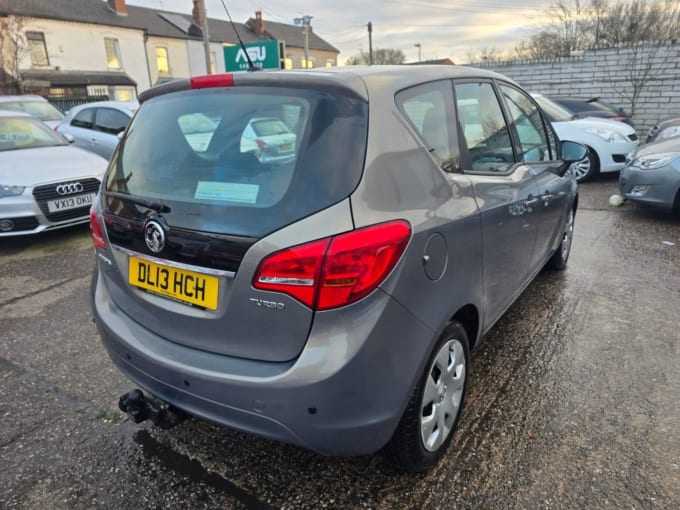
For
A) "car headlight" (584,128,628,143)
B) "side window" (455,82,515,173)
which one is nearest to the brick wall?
"car headlight" (584,128,628,143)

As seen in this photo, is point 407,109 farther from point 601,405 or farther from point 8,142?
point 8,142

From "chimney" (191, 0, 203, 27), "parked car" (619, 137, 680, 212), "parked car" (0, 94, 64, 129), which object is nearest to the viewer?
"parked car" (619, 137, 680, 212)

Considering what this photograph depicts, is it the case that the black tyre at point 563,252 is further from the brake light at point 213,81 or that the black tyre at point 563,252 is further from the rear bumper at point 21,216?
the rear bumper at point 21,216

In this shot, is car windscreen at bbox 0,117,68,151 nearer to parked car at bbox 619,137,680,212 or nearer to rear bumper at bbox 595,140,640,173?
parked car at bbox 619,137,680,212

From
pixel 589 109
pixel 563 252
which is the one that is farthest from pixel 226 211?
pixel 589 109

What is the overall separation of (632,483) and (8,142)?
23.7 ft

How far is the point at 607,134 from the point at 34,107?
1177cm

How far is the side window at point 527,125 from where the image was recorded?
296 centimetres

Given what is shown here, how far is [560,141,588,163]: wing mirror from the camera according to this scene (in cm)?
367

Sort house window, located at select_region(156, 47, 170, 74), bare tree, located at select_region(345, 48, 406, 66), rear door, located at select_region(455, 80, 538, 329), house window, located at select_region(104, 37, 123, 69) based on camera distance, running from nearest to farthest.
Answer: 1. rear door, located at select_region(455, 80, 538, 329)
2. house window, located at select_region(104, 37, 123, 69)
3. house window, located at select_region(156, 47, 170, 74)
4. bare tree, located at select_region(345, 48, 406, 66)

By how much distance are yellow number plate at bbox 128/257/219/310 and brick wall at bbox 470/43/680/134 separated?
1376cm

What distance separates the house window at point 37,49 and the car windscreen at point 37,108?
20.6 meters

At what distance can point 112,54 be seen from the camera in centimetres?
3048

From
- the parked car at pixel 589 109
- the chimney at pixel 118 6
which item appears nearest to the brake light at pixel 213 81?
the parked car at pixel 589 109
